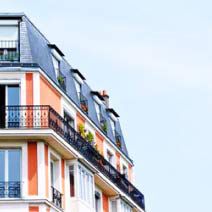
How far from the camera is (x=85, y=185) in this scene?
40094mm

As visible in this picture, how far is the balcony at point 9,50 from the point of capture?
37.6m

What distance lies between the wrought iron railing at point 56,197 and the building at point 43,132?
0.13ft

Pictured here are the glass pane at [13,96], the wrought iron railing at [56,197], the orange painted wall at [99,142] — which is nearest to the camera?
the wrought iron railing at [56,197]

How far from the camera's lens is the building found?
35719 millimetres

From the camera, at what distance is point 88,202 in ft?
132

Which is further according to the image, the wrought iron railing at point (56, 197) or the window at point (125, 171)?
the window at point (125, 171)

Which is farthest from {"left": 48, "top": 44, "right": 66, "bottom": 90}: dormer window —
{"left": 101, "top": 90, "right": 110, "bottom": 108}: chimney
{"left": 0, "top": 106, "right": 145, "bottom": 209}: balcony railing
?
{"left": 101, "top": 90, "right": 110, "bottom": 108}: chimney

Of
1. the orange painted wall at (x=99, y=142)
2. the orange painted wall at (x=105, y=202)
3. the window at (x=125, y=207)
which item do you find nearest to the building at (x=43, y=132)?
the orange painted wall at (x=105, y=202)

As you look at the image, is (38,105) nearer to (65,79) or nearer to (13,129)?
(13,129)

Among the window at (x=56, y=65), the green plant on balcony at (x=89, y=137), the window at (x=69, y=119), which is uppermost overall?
the window at (x=56, y=65)

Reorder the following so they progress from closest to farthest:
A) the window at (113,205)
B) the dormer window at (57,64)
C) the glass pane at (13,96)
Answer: the glass pane at (13,96)
the dormer window at (57,64)
the window at (113,205)

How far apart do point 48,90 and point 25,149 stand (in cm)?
330

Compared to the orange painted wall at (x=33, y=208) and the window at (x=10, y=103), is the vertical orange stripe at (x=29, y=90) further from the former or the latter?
the orange painted wall at (x=33, y=208)

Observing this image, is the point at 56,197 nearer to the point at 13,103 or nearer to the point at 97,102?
the point at 13,103
